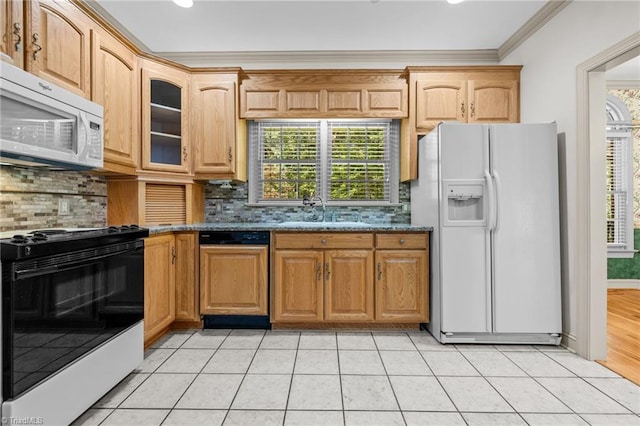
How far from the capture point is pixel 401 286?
277 centimetres

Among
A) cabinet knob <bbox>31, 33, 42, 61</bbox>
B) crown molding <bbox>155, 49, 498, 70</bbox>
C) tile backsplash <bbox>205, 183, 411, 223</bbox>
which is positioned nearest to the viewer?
cabinet knob <bbox>31, 33, 42, 61</bbox>

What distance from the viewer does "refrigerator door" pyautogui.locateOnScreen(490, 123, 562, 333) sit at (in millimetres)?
2480

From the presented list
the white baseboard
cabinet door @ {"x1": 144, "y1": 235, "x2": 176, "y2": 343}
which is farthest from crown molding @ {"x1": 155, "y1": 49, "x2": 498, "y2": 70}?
the white baseboard

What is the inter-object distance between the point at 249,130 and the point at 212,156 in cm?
62

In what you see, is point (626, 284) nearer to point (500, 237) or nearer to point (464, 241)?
point (500, 237)

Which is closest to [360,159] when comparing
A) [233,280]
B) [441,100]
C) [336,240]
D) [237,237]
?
[441,100]

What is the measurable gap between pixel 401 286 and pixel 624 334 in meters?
1.94

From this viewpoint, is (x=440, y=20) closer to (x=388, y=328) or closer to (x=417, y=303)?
(x=417, y=303)

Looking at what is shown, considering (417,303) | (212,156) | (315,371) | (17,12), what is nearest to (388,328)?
(417,303)

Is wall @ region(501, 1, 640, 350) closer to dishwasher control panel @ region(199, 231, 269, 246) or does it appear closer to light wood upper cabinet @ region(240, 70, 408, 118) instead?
light wood upper cabinet @ region(240, 70, 408, 118)

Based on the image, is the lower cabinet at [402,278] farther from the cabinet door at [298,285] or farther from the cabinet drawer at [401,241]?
the cabinet door at [298,285]

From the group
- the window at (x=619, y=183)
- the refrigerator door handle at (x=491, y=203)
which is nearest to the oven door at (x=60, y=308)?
the refrigerator door handle at (x=491, y=203)

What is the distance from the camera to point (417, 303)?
2.76m

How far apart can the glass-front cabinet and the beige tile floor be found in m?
1.55
